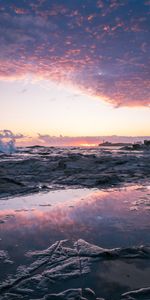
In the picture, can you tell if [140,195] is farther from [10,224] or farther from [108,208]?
[10,224]

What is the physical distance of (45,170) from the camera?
12.7 metres

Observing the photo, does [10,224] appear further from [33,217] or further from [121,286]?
[121,286]

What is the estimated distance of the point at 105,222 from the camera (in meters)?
4.32

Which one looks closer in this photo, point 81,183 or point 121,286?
point 121,286

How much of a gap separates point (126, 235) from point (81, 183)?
5.45 meters

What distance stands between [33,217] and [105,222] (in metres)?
1.23

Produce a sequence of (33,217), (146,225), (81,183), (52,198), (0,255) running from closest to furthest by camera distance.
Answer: (0,255), (146,225), (33,217), (52,198), (81,183)

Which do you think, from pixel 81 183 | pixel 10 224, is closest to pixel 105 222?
pixel 10 224

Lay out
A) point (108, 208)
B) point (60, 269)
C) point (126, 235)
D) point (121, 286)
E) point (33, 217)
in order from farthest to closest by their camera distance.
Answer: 1. point (108, 208)
2. point (33, 217)
3. point (126, 235)
4. point (60, 269)
5. point (121, 286)

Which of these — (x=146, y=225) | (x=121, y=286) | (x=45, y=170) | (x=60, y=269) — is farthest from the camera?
(x=45, y=170)

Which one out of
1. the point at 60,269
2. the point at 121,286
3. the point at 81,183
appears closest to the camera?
the point at 121,286

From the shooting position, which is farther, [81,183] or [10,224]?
[81,183]

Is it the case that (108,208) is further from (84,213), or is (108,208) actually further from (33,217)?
(33,217)

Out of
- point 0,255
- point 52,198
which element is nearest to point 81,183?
point 52,198
